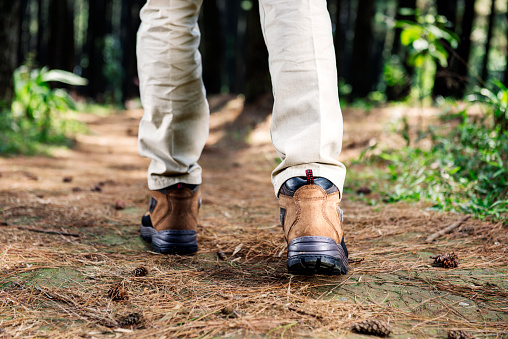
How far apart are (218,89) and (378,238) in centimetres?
990

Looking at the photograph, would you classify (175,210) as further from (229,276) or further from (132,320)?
(132,320)

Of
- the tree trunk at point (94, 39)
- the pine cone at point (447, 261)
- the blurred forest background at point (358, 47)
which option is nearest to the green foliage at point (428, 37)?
the blurred forest background at point (358, 47)

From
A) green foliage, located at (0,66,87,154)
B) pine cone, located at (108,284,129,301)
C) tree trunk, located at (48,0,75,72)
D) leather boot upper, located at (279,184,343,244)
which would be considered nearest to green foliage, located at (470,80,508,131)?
leather boot upper, located at (279,184,343,244)

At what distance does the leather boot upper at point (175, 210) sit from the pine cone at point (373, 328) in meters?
0.89

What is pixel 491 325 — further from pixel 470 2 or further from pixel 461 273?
pixel 470 2

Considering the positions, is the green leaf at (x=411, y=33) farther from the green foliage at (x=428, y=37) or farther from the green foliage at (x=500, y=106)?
the green foliage at (x=500, y=106)

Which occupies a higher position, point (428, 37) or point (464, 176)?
point (428, 37)

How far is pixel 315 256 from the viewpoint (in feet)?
4.01

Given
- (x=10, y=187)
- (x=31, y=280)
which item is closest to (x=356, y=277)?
(x=31, y=280)

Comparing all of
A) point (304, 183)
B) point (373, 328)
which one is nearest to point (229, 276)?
point (304, 183)

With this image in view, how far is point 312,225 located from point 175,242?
618 millimetres

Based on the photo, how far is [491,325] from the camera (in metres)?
1.02


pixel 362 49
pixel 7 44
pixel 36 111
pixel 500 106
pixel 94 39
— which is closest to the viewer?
pixel 500 106

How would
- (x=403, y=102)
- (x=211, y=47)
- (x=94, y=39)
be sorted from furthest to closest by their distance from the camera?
(x=94, y=39), (x=211, y=47), (x=403, y=102)
